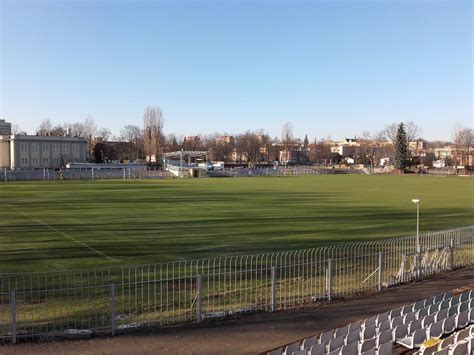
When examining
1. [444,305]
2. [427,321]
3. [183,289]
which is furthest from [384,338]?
[183,289]

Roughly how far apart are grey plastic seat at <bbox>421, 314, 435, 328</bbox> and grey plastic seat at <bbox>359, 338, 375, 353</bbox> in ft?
5.69

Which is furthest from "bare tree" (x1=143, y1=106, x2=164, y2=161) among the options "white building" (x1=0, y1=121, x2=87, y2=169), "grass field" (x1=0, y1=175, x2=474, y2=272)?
"grass field" (x1=0, y1=175, x2=474, y2=272)

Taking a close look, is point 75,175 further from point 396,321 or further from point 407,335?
point 407,335

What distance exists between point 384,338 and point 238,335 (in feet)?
11.0

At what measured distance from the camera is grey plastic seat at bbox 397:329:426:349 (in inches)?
339

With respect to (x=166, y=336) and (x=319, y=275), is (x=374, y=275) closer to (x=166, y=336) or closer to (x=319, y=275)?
(x=319, y=275)

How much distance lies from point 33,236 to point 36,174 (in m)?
58.4

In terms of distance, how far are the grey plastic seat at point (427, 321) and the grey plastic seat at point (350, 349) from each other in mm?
2079

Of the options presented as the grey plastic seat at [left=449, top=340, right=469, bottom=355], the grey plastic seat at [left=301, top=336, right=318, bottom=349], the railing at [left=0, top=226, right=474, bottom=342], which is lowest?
the railing at [left=0, top=226, right=474, bottom=342]

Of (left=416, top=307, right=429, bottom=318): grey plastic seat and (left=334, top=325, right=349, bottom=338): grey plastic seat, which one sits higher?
(left=416, top=307, right=429, bottom=318): grey plastic seat

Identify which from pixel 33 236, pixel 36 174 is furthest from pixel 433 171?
pixel 33 236

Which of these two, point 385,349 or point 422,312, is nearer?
point 385,349

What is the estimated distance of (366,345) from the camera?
26.0 feet

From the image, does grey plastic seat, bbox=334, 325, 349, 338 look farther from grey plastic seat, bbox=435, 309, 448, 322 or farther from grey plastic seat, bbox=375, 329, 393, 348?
grey plastic seat, bbox=435, 309, 448, 322
